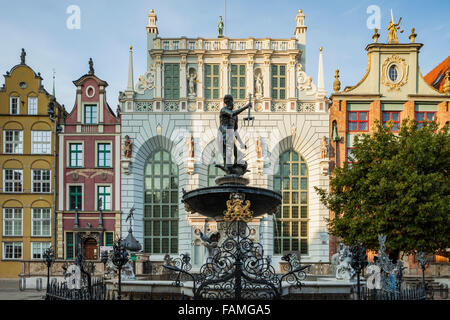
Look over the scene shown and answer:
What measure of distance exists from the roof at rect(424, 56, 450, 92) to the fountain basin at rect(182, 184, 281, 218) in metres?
29.5

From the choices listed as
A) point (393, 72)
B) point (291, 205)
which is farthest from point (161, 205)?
point (393, 72)

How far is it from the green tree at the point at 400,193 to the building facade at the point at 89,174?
1763 cm

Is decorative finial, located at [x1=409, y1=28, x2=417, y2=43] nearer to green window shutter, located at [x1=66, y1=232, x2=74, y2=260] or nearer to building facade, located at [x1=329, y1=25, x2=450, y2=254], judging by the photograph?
building facade, located at [x1=329, y1=25, x2=450, y2=254]

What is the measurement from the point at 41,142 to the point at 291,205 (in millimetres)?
19609

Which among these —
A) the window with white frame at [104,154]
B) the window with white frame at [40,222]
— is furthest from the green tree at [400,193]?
the window with white frame at [40,222]

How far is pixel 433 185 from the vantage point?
82.5ft

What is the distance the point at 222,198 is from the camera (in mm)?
13812

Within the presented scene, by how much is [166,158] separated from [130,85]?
6.25 metres

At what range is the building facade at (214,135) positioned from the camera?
37000 mm

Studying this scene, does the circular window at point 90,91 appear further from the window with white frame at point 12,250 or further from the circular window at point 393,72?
the circular window at point 393,72

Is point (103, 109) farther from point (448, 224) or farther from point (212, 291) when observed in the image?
point (212, 291)

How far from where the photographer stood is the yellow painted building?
3688cm

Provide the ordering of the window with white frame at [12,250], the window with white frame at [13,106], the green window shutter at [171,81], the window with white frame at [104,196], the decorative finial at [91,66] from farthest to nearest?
the decorative finial at [91,66] → the green window shutter at [171,81] → the window with white frame at [13,106] → the window with white frame at [104,196] → the window with white frame at [12,250]
